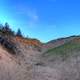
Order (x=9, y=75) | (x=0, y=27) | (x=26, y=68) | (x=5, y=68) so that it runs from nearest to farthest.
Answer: (x=9, y=75)
(x=5, y=68)
(x=26, y=68)
(x=0, y=27)

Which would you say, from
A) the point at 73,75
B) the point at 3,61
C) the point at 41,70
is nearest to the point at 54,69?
the point at 41,70

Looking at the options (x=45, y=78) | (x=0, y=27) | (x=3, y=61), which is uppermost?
(x=0, y=27)

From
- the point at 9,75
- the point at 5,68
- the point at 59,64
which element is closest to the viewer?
the point at 9,75

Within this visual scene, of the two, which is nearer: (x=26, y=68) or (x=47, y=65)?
(x=26, y=68)

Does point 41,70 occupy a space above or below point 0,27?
below

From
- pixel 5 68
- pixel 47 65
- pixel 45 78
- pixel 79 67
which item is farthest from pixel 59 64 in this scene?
pixel 5 68

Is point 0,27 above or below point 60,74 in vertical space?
above

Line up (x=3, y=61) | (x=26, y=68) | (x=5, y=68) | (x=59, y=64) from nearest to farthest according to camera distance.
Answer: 1. (x=5, y=68)
2. (x=3, y=61)
3. (x=26, y=68)
4. (x=59, y=64)

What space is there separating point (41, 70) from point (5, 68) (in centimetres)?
321

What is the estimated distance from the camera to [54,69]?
Answer: 1697 cm

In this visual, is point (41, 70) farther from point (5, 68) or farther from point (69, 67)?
point (5, 68)

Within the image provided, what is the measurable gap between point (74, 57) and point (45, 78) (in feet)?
16.5

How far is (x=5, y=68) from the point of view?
14047 mm

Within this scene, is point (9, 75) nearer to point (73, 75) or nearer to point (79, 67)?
point (73, 75)
